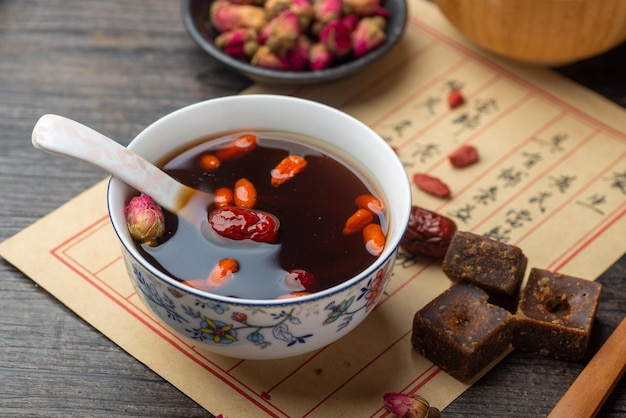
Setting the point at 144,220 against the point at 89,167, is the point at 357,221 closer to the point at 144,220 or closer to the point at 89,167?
the point at 144,220

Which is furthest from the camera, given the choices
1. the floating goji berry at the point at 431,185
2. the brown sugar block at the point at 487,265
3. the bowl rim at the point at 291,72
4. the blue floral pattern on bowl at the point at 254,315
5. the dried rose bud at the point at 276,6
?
the dried rose bud at the point at 276,6

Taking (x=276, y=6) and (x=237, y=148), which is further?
(x=276, y=6)

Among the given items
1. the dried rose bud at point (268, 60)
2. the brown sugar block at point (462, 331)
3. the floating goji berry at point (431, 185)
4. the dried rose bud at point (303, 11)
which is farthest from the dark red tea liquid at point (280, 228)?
the dried rose bud at point (303, 11)

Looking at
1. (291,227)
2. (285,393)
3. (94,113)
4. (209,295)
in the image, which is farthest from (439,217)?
(94,113)

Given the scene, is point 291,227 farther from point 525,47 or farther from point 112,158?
point 525,47

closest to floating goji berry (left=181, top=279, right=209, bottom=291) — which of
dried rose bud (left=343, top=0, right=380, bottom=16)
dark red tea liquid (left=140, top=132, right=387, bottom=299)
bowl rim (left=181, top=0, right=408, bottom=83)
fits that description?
dark red tea liquid (left=140, top=132, right=387, bottom=299)

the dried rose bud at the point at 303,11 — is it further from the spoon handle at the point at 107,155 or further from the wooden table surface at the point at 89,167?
the spoon handle at the point at 107,155

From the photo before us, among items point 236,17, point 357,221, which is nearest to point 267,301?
point 357,221
